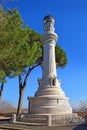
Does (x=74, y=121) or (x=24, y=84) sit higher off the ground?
(x=24, y=84)

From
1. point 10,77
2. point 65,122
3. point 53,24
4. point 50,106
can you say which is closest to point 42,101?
point 50,106

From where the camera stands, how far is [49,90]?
22672mm

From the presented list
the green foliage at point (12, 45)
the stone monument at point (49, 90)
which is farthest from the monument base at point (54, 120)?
the green foliage at point (12, 45)

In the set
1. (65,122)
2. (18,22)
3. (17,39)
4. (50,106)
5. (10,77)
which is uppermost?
(18,22)

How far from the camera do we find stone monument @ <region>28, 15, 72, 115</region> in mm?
21766

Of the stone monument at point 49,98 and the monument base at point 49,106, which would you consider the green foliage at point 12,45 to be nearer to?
the stone monument at point 49,98

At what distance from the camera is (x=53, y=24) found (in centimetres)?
2602

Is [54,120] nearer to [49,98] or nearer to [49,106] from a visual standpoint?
[49,106]

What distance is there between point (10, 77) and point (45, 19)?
36.0 ft

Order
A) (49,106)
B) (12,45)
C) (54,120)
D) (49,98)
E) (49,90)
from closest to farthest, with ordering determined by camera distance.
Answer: (12,45) → (54,120) → (49,106) → (49,98) → (49,90)

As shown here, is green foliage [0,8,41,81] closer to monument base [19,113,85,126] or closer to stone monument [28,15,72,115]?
monument base [19,113,85,126]

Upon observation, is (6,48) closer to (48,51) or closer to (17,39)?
(17,39)

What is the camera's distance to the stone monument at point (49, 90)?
71.4ft

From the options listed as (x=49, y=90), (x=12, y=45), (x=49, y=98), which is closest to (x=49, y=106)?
(x=49, y=98)
